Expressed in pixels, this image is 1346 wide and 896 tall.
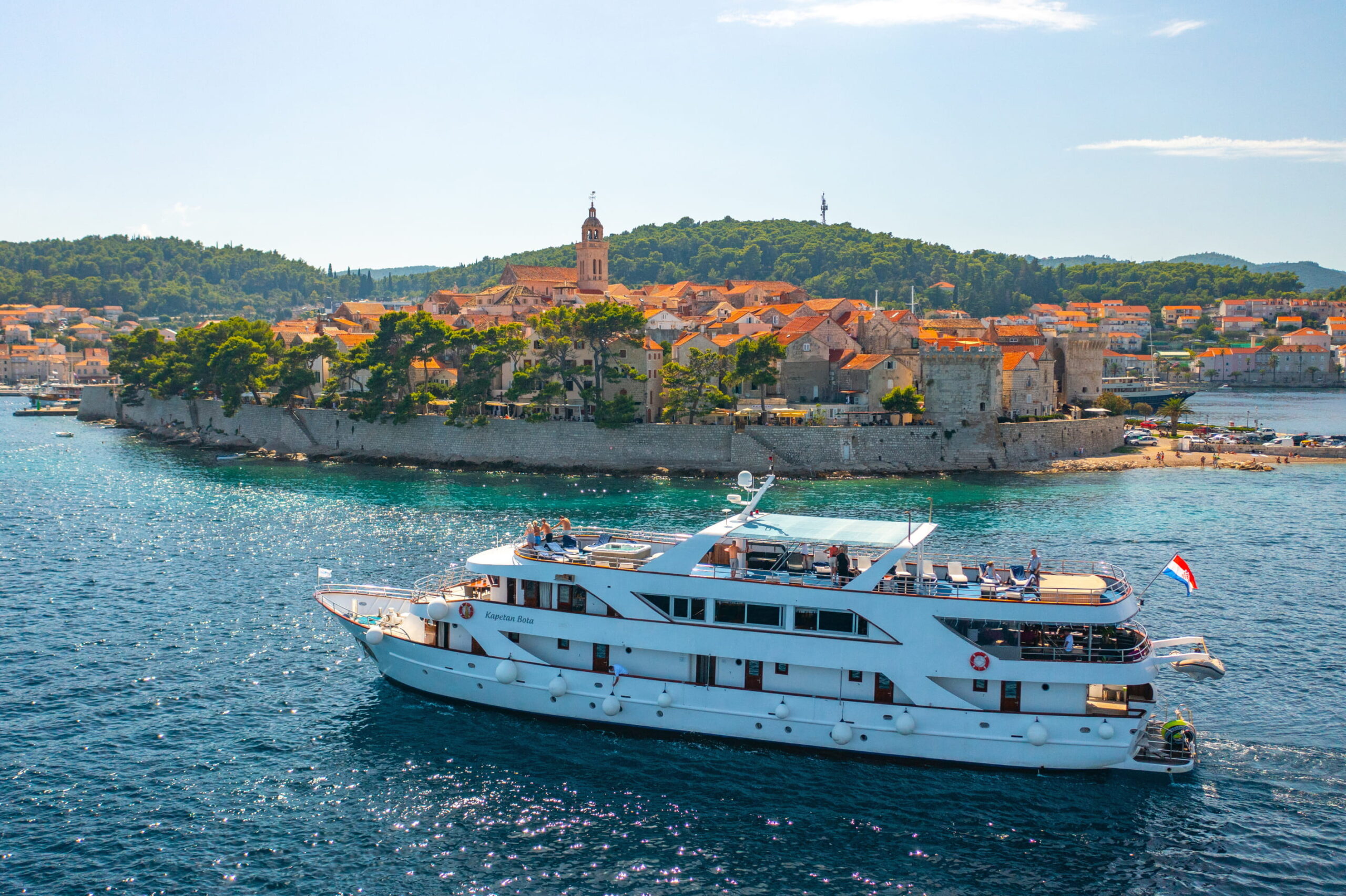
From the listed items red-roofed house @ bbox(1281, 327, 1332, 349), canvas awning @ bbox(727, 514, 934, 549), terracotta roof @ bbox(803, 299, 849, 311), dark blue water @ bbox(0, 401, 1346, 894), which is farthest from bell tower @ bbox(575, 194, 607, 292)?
red-roofed house @ bbox(1281, 327, 1332, 349)

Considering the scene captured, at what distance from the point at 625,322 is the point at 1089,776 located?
52.6 metres

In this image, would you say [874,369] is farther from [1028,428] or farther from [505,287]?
[505,287]

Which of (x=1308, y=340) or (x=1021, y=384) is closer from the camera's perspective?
(x=1021, y=384)

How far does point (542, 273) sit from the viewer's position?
11031 cm

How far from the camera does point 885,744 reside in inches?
854

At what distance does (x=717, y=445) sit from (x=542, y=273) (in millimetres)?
52272

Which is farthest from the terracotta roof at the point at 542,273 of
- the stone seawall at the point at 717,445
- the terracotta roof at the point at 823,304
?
the stone seawall at the point at 717,445

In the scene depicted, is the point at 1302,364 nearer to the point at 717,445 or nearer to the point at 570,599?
the point at 717,445

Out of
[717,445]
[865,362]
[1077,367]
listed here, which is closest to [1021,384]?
[1077,367]

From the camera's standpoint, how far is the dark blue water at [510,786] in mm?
18000

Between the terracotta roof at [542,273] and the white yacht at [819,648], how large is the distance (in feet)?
283

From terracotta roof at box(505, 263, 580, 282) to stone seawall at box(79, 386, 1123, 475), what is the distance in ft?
132

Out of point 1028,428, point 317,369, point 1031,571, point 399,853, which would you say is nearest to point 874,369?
point 1028,428

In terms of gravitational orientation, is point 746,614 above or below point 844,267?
below
